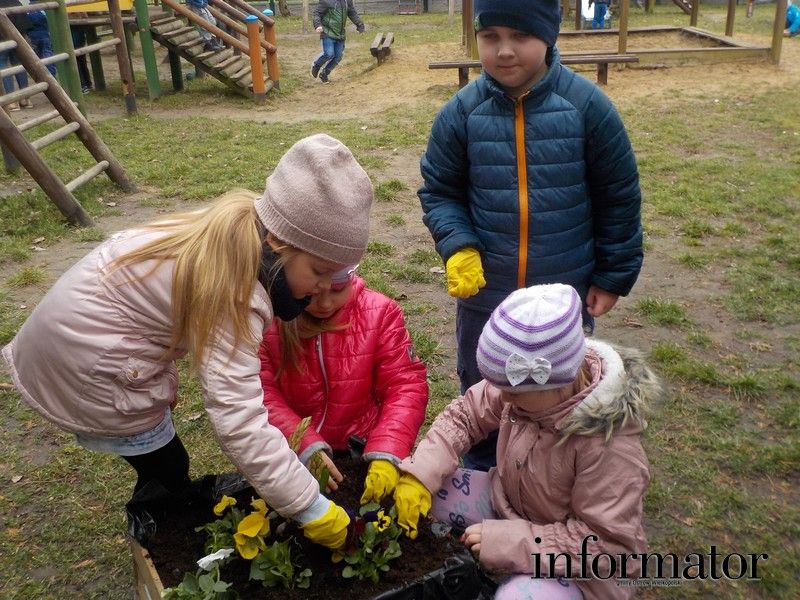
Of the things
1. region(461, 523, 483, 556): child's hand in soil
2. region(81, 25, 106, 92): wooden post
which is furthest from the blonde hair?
region(81, 25, 106, 92): wooden post

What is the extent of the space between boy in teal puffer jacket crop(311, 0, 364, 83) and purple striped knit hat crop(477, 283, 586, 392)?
34.6 ft

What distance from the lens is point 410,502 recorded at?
2.03 metres

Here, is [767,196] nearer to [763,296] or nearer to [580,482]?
[763,296]

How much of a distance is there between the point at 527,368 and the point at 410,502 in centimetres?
54

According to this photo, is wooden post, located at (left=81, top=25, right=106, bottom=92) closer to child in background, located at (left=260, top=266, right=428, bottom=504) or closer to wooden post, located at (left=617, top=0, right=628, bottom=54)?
wooden post, located at (left=617, top=0, right=628, bottom=54)

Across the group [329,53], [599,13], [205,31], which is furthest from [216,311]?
[599,13]

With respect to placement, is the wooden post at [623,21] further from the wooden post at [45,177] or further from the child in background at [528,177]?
the child in background at [528,177]

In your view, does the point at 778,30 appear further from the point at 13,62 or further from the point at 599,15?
the point at 13,62

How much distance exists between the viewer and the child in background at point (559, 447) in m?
1.76

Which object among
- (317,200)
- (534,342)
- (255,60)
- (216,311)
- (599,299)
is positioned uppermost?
(317,200)

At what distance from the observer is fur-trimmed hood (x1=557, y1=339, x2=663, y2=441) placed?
179 centimetres

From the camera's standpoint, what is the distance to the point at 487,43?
2217 mm

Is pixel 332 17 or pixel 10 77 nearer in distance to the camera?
pixel 10 77

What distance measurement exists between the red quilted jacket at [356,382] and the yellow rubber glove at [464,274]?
20cm
